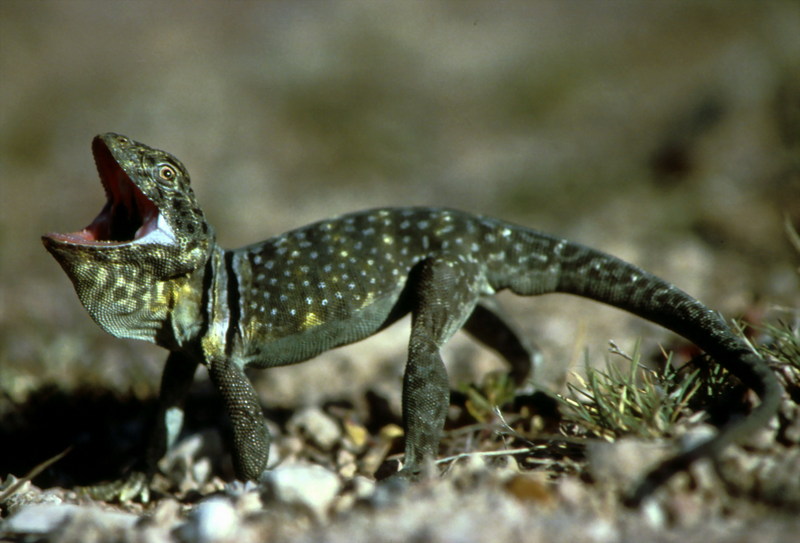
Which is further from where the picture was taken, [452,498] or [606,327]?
[606,327]

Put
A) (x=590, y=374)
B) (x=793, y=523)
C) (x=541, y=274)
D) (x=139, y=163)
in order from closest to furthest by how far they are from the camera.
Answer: (x=793, y=523) → (x=590, y=374) → (x=139, y=163) → (x=541, y=274)

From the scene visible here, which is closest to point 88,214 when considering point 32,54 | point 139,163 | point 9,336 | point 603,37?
point 9,336

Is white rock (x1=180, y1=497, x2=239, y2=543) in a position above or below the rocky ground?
below

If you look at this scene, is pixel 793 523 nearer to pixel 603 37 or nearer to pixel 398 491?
pixel 398 491

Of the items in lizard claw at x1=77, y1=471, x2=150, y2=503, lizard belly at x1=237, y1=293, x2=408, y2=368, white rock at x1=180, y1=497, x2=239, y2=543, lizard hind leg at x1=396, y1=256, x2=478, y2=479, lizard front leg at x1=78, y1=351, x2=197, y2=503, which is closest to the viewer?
white rock at x1=180, y1=497, x2=239, y2=543

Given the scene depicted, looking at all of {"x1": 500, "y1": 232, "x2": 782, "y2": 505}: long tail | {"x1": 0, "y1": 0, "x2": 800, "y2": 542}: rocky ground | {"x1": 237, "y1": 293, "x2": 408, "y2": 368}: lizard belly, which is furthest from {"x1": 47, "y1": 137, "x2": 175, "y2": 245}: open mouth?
{"x1": 500, "y1": 232, "x2": 782, "y2": 505}: long tail

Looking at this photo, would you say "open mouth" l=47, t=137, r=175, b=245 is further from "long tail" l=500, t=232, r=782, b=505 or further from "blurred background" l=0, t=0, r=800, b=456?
"long tail" l=500, t=232, r=782, b=505
